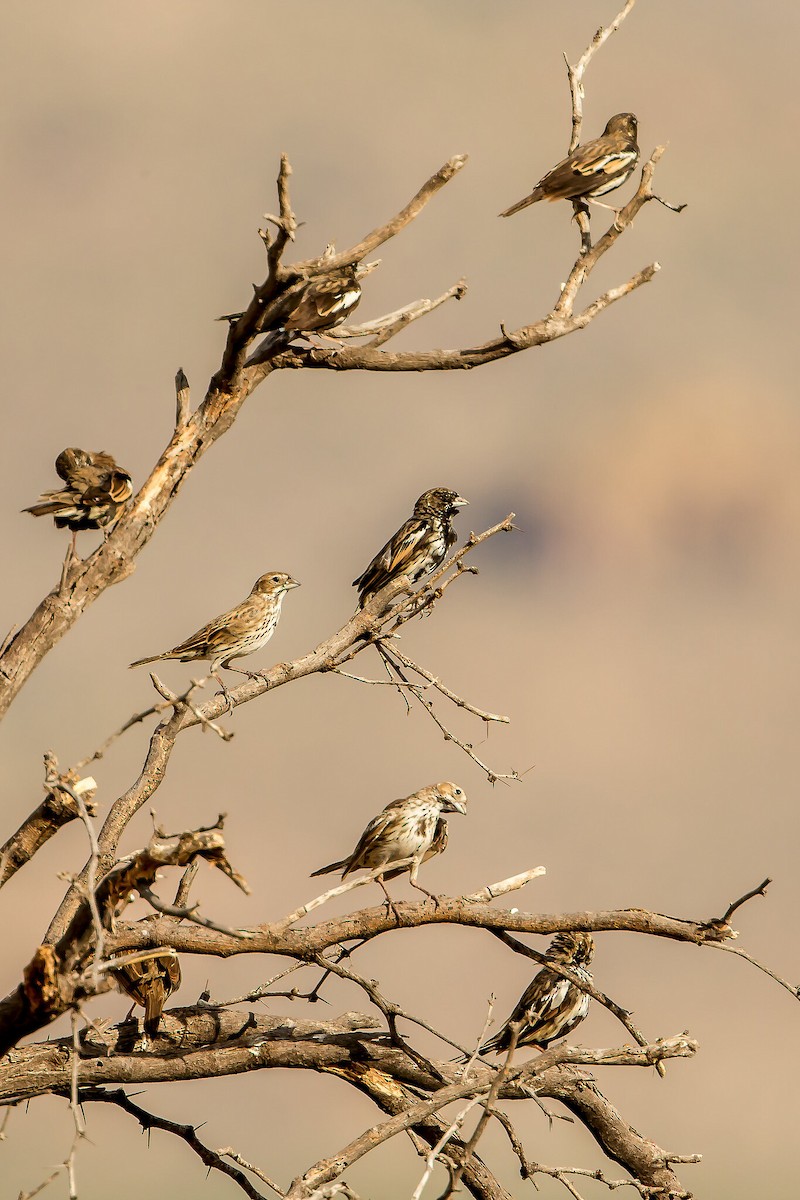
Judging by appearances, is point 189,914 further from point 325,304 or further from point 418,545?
point 418,545

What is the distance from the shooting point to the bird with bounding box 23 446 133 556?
21.7 feet

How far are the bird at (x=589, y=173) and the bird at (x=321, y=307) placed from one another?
2.32 meters

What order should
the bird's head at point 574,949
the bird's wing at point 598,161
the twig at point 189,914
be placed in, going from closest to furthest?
the twig at point 189,914 → the bird's head at point 574,949 → the bird's wing at point 598,161

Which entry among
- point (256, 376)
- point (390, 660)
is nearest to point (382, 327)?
point (256, 376)

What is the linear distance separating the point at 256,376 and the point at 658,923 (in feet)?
10.1

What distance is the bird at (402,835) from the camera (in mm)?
7230

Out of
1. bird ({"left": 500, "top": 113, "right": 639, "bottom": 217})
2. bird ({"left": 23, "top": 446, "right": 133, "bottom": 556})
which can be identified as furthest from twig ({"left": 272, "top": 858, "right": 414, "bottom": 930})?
bird ({"left": 500, "top": 113, "right": 639, "bottom": 217})

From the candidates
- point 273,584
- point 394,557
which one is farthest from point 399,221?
point 273,584

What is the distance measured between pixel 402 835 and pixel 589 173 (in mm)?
4531

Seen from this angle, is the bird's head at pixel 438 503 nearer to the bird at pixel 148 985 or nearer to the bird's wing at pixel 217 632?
the bird's wing at pixel 217 632

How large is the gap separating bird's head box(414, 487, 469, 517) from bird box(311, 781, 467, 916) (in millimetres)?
2478

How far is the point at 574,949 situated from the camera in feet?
27.6

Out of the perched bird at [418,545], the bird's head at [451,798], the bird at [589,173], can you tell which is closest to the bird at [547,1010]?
the bird's head at [451,798]

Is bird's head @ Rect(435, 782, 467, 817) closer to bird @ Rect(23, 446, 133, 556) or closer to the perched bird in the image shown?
the perched bird
